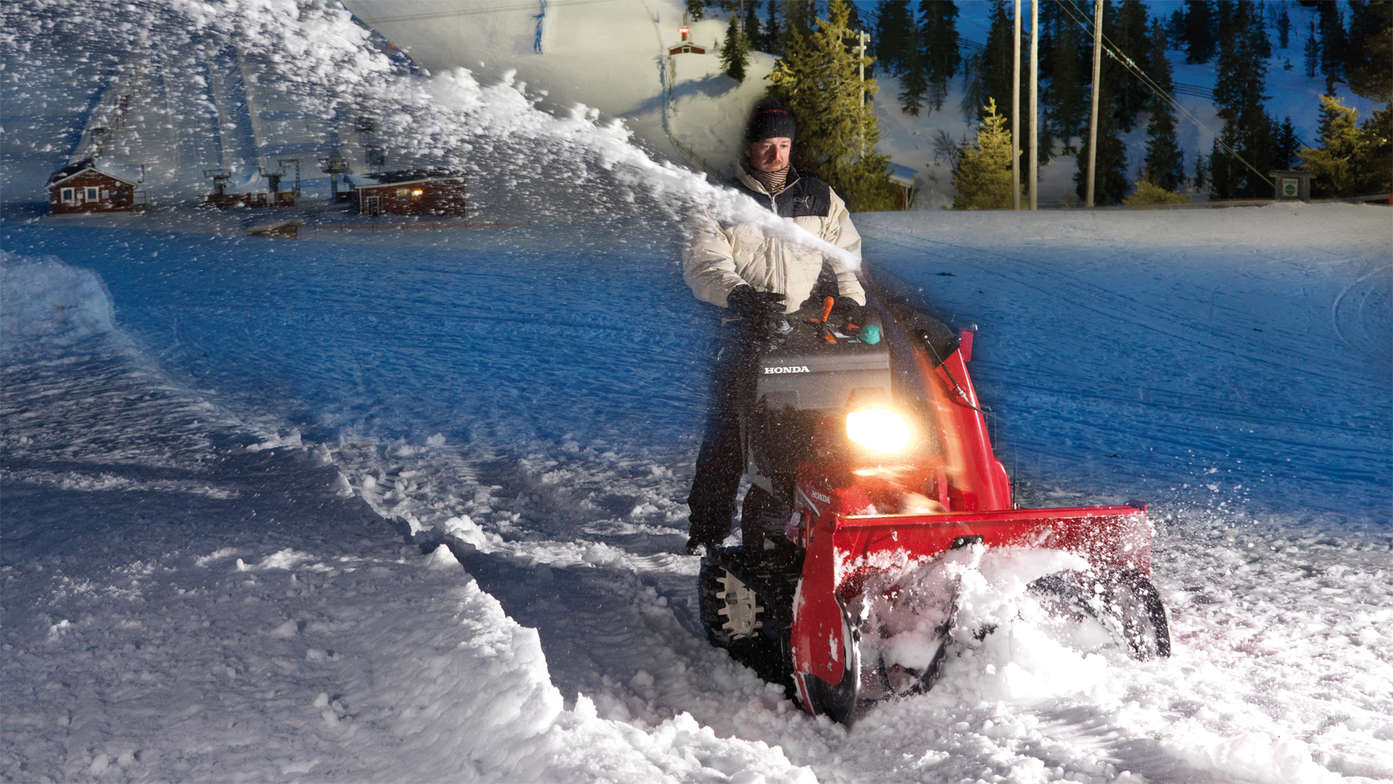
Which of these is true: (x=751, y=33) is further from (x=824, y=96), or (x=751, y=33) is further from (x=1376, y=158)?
(x=1376, y=158)

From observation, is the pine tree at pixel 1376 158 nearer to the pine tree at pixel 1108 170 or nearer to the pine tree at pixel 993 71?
the pine tree at pixel 1108 170

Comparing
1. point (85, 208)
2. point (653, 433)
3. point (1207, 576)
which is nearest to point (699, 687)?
point (1207, 576)

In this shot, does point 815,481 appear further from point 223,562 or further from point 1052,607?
point 223,562

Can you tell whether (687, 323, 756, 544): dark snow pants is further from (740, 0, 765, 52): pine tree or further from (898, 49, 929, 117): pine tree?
(898, 49, 929, 117): pine tree

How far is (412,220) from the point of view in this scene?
1931 cm

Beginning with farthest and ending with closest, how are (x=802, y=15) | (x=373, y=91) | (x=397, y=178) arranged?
(x=802, y=15) < (x=397, y=178) < (x=373, y=91)

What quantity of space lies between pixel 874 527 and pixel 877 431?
0.47 meters

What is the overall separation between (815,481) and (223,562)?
7.65 feet

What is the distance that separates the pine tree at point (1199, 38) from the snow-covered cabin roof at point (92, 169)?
65324mm

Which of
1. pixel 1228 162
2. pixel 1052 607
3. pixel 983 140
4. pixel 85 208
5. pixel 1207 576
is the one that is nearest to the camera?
pixel 1052 607

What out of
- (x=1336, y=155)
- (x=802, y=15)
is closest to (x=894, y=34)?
(x=1336, y=155)

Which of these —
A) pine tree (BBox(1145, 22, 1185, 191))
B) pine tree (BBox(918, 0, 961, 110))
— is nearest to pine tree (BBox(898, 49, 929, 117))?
pine tree (BBox(918, 0, 961, 110))

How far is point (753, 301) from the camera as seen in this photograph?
3.11 m

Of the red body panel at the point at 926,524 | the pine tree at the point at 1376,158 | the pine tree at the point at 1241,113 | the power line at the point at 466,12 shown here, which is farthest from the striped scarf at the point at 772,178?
the pine tree at the point at 1241,113
